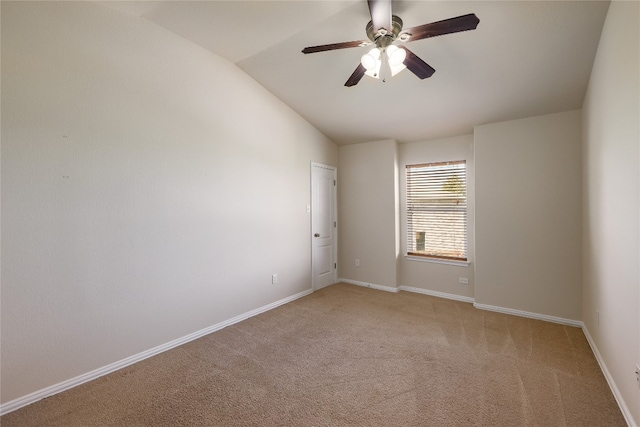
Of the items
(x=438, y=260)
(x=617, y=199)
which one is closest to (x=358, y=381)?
(x=617, y=199)

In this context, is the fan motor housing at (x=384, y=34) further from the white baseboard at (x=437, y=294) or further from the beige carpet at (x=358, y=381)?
the white baseboard at (x=437, y=294)

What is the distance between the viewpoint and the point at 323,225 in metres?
4.87

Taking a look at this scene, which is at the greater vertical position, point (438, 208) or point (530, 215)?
point (438, 208)

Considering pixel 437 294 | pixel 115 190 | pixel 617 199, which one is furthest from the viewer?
pixel 437 294

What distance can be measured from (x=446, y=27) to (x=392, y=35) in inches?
14.4

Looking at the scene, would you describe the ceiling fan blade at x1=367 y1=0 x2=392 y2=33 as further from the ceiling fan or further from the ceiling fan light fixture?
the ceiling fan light fixture

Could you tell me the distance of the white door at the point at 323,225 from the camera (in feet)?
15.3

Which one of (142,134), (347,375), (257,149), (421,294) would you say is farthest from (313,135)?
(347,375)

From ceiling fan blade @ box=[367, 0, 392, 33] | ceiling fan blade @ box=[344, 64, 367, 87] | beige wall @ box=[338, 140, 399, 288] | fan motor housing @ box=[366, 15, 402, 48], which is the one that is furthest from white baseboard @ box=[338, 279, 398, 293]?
ceiling fan blade @ box=[367, 0, 392, 33]

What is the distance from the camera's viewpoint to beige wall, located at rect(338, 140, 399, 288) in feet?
15.2

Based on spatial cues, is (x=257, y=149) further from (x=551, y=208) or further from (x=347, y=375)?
(x=551, y=208)

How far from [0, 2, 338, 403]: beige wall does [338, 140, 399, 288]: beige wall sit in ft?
6.04

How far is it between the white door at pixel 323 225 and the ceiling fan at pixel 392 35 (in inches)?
101

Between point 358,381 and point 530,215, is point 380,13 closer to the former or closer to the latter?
point 358,381
